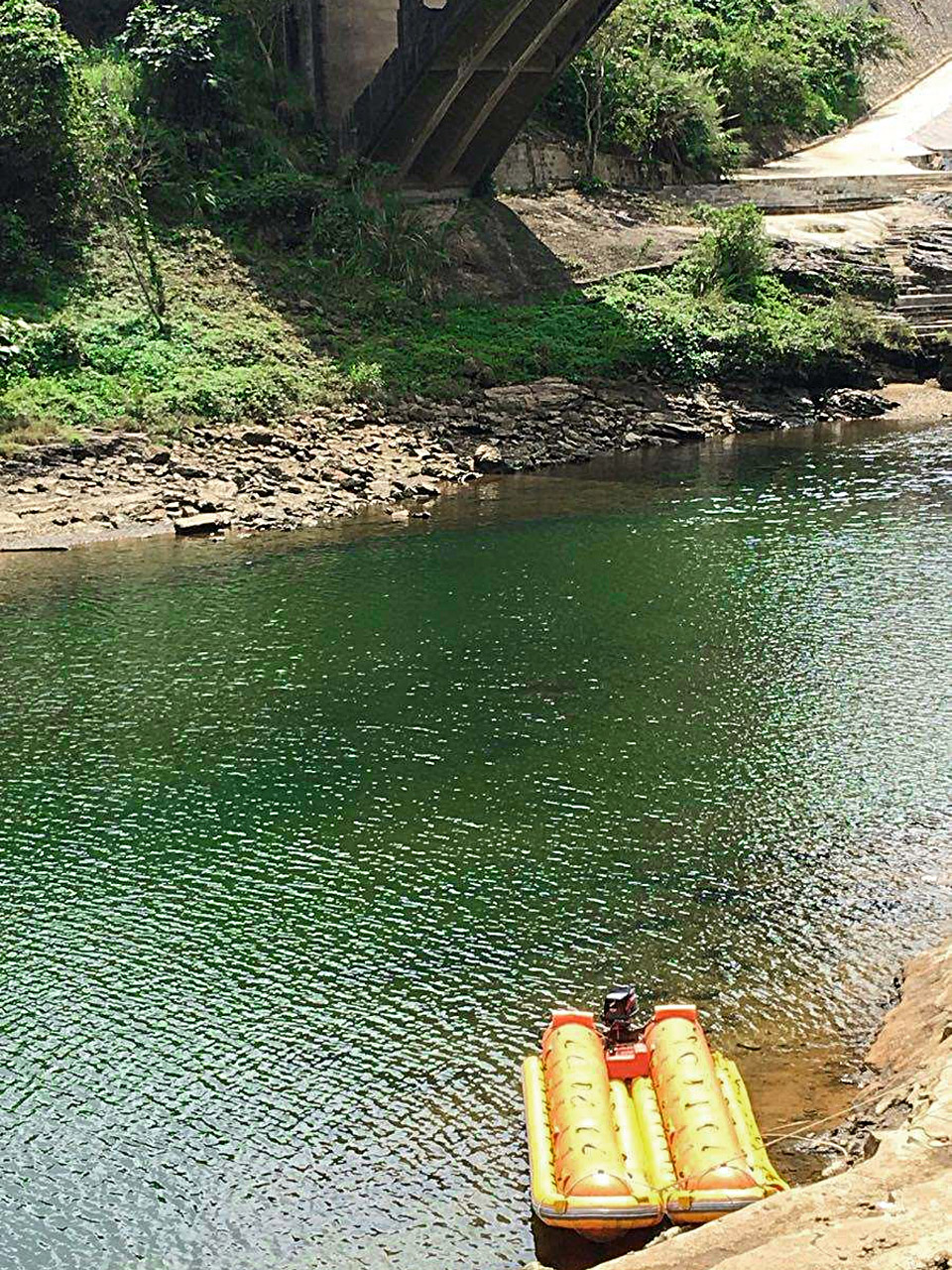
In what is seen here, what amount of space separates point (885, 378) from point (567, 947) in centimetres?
2998

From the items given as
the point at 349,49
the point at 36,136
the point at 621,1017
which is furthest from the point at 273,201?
the point at 621,1017

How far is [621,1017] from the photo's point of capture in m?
12.7

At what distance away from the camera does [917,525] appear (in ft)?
97.2

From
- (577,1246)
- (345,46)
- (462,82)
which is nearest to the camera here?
(577,1246)

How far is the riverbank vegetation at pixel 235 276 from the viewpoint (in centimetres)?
3519

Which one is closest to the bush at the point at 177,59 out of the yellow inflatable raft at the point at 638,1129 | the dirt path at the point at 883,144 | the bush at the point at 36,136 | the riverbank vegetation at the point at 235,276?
the riverbank vegetation at the point at 235,276

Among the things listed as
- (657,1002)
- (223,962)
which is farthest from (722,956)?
(223,962)

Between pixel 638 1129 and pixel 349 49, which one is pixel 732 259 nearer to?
pixel 349 49

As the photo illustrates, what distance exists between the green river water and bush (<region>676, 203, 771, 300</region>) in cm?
1384

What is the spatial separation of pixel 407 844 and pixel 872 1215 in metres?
9.19

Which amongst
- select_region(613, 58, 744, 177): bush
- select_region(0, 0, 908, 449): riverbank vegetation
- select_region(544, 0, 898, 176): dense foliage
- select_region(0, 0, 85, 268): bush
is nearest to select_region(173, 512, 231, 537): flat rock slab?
select_region(0, 0, 908, 449): riverbank vegetation

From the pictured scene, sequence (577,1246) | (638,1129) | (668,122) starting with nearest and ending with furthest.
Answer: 1. (577,1246)
2. (638,1129)
3. (668,122)

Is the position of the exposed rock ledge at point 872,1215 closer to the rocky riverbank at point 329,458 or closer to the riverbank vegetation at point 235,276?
the rocky riverbank at point 329,458

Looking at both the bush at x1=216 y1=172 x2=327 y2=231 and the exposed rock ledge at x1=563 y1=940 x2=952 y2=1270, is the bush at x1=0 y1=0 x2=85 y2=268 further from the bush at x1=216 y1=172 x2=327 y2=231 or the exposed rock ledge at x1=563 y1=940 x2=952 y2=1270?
the exposed rock ledge at x1=563 y1=940 x2=952 y2=1270
